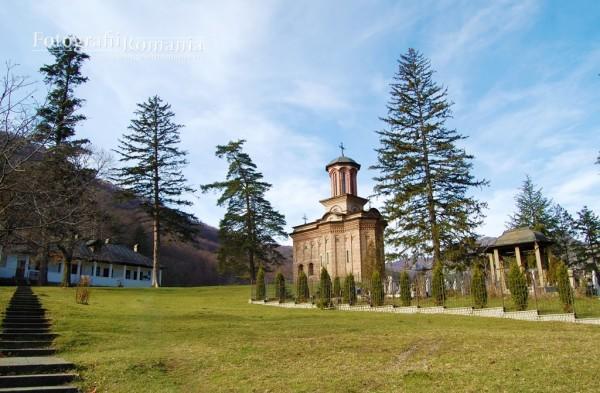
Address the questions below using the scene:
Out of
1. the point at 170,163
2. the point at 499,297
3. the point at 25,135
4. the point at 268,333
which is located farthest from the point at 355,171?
the point at 25,135

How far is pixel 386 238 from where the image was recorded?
24.5 m

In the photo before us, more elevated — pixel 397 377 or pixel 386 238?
pixel 386 238

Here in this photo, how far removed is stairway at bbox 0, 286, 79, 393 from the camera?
22.2 ft

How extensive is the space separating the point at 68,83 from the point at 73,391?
2699 cm

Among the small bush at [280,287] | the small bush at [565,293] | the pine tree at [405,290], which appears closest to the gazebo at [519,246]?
the pine tree at [405,290]

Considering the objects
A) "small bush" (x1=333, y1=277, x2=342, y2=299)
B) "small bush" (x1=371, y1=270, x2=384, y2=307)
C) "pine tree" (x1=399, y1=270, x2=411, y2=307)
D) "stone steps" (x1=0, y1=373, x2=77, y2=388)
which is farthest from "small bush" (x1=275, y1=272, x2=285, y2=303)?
"stone steps" (x1=0, y1=373, x2=77, y2=388)

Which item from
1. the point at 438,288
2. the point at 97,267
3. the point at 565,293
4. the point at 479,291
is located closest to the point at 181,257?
the point at 97,267

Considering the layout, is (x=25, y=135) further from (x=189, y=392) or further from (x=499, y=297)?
(x=499, y=297)

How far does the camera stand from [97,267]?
4181 centimetres

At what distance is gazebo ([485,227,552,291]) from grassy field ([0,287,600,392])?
11.1 metres

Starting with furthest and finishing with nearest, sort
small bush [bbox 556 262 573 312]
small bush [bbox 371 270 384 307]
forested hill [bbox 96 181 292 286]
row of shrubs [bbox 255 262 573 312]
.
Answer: forested hill [bbox 96 181 292 286] → small bush [bbox 371 270 384 307] → row of shrubs [bbox 255 262 573 312] → small bush [bbox 556 262 573 312]

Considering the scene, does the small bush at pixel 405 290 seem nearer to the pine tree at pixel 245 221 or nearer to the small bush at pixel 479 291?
the small bush at pixel 479 291

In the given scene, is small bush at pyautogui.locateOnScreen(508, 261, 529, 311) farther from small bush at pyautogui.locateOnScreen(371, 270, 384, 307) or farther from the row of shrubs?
small bush at pyautogui.locateOnScreen(371, 270, 384, 307)

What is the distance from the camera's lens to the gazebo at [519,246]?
71.9ft
